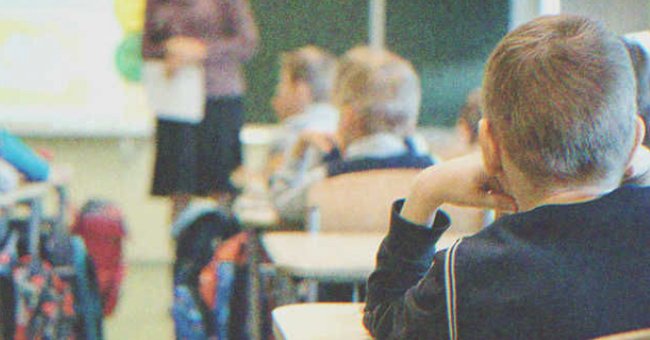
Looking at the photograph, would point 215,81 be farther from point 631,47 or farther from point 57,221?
point 631,47

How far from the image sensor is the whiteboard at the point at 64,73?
19.6 ft

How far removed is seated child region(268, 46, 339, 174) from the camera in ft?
14.2

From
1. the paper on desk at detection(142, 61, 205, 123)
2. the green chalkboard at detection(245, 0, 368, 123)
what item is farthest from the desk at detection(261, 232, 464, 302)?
the green chalkboard at detection(245, 0, 368, 123)

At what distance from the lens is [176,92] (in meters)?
4.13

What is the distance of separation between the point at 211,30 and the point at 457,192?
3008 mm

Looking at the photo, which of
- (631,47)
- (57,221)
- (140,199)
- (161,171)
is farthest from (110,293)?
(631,47)

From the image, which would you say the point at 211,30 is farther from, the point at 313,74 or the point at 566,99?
the point at 566,99

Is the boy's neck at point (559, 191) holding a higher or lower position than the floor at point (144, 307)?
higher

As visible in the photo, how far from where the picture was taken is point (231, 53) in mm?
4270

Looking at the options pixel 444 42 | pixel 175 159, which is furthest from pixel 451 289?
pixel 444 42

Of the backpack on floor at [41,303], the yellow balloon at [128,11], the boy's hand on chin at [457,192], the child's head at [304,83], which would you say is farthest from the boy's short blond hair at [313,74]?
the boy's hand on chin at [457,192]

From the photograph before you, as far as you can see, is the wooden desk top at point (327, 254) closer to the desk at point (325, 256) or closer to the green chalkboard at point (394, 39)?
the desk at point (325, 256)

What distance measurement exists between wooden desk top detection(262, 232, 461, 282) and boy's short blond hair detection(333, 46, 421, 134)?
0.48 meters

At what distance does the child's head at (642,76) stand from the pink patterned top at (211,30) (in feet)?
9.54
